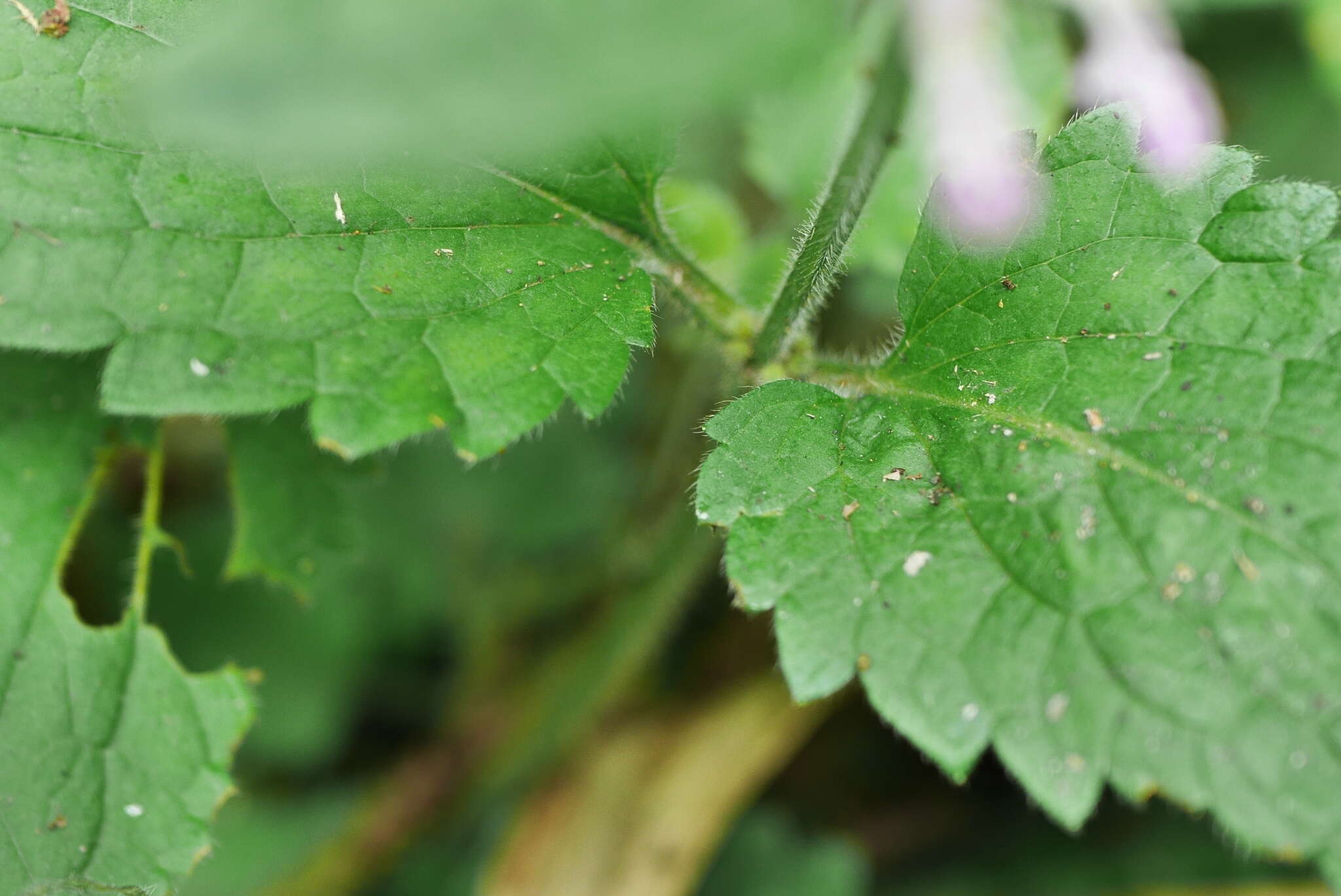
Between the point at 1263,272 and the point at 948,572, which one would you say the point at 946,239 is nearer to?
the point at 1263,272

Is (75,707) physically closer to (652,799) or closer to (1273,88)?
(652,799)

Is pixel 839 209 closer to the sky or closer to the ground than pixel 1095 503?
closer to the sky

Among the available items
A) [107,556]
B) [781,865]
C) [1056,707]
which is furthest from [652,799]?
[1056,707]

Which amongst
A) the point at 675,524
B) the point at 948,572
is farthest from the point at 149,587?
the point at 948,572

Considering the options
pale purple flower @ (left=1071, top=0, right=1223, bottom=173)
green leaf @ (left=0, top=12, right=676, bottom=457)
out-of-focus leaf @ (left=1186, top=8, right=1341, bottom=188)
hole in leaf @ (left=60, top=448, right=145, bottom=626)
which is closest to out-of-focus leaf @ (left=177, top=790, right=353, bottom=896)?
hole in leaf @ (left=60, top=448, right=145, bottom=626)

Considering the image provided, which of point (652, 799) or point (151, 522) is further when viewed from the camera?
point (652, 799)

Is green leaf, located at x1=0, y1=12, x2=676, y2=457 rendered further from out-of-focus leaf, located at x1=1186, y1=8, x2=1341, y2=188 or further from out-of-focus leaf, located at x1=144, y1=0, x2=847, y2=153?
out-of-focus leaf, located at x1=1186, y1=8, x2=1341, y2=188
